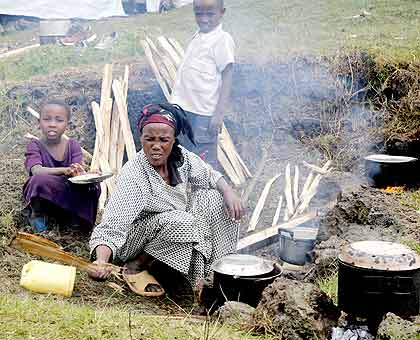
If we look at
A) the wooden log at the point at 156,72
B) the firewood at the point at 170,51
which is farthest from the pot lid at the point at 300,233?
the firewood at the point at 170,51

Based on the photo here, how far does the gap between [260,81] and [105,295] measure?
4.42 meters

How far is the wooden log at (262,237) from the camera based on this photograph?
566 centimetres

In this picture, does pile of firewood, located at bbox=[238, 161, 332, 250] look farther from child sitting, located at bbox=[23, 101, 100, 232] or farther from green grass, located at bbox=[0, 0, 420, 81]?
green grass, located at bbox=[0, 0, 420, 81]

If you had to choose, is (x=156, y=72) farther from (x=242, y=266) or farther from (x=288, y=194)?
(x=242, y=266)

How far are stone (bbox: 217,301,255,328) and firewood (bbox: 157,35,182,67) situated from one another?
4682mm

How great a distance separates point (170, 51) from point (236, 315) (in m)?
5.07

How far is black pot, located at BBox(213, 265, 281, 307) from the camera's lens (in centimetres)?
407

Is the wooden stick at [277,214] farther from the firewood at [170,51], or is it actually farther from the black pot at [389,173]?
the firewood at [170,51]

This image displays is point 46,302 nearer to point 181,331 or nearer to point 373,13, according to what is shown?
point 181,331

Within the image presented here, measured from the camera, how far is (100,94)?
8078mm

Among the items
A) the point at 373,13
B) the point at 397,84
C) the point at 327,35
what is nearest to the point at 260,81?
the point at 397,84

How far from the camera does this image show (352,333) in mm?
3451

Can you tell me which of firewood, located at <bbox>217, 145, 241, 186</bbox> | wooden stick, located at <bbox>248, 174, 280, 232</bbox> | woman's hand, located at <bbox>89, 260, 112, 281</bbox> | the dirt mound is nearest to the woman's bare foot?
woman's hand, located at <bbox>89, 260, 112, 281</bbox>

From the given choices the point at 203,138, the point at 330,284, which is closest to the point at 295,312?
the point at 330,284
